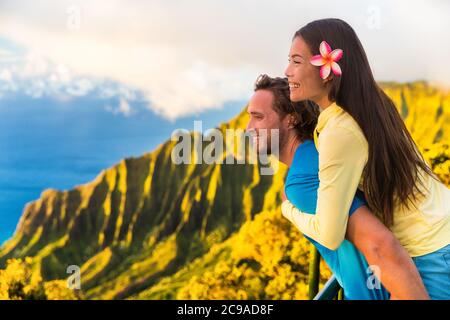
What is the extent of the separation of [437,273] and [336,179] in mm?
240

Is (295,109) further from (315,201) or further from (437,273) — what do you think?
(437,273)

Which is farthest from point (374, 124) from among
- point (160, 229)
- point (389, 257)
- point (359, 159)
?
point (160, 229)

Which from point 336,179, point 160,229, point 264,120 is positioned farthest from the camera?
point 160,229

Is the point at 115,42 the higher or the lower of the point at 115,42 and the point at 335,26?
the higher

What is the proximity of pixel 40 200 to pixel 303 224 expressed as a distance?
2.89 meters

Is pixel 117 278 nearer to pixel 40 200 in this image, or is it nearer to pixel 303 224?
pixel 40 200

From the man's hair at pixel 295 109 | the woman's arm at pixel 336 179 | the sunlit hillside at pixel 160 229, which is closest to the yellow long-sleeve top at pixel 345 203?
the woman's arm at pixel 336 179

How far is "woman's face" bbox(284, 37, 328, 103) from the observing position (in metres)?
1.14

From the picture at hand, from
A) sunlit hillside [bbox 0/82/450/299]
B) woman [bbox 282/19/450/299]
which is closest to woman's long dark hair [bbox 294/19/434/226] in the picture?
woman [bbox 282/19/450/299]

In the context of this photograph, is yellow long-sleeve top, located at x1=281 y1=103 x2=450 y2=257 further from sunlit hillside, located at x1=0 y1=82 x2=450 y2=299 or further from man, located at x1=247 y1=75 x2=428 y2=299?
sunlit hillside, located at x1=0 y1=82 x2=450 y2=299

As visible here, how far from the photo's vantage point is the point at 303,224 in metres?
1.10

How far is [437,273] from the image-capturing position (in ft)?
3.63

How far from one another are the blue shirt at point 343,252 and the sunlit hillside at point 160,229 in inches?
103
